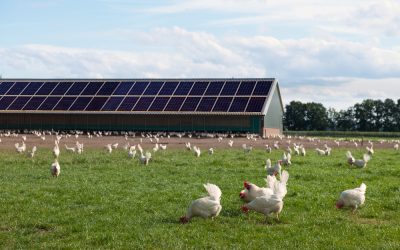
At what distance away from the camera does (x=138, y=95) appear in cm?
6681

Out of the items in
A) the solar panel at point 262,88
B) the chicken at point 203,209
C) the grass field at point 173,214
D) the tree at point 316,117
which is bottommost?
the grass field at point 173,214

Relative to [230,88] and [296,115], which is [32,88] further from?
[296,115]

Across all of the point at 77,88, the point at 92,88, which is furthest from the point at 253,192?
the point at 77,88

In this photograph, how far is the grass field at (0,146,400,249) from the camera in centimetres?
923

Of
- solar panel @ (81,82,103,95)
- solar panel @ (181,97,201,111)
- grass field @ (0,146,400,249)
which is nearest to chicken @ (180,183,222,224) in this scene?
grass field @ (0,146,400,249)

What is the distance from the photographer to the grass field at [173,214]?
9234 mm

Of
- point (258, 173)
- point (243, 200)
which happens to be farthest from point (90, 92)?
point (243, 200)

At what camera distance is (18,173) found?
18328 mm

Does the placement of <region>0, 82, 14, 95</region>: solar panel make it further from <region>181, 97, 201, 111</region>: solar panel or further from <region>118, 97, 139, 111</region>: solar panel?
<region>181, 97, 201, 111</region>: solar panel

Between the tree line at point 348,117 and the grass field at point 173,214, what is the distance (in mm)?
86020

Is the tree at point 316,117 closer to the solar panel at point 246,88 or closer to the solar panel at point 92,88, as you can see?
the solar panel at point 246,88

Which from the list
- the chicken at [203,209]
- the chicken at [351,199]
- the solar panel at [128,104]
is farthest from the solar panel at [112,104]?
the chicken at [203,209]

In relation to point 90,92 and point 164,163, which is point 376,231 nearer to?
point 164,163

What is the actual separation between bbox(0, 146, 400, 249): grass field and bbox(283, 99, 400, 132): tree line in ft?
282
